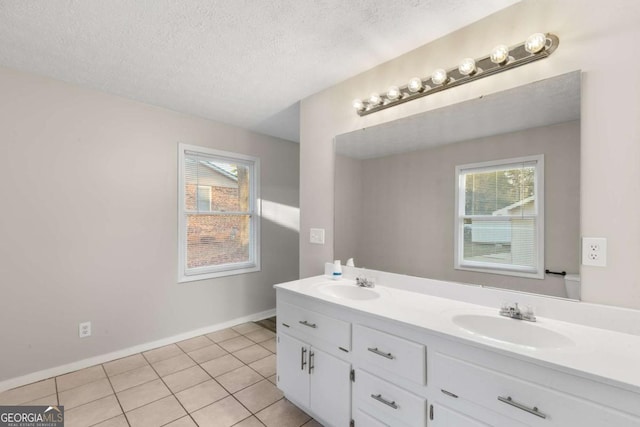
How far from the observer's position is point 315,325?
66.1 inches

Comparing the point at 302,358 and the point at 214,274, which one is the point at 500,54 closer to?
the point at 302,358

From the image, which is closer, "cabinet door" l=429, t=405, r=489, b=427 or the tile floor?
"cabinet door" l=429, t=405, r=489, b=427

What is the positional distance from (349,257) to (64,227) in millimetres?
2330

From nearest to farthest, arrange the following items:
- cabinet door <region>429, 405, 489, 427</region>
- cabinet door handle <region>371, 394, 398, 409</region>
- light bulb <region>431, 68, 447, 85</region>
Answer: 1. cabinet door <region>429, 405, 489, 427</region>
2. cabinet door handle <region>371, 394, 398, 409</region>
3. light bulb <region>431, 68, 447, 85</region>

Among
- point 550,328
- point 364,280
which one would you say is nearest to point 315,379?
point 364,280

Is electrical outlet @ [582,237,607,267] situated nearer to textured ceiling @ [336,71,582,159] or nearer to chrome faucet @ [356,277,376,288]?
textured ceiling @ [336,71,582,159]

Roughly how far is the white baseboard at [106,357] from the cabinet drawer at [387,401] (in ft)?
7.26

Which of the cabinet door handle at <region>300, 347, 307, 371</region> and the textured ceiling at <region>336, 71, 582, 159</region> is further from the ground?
the textured ceiling at <region>336, 71, 582, 159</region>

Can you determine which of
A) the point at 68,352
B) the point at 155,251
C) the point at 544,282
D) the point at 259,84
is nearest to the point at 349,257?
the point at 544,282

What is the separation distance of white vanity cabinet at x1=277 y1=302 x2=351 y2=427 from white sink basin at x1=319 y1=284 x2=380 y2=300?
27 centimetres

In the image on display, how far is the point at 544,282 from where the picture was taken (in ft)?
4.42

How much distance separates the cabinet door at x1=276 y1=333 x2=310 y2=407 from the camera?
173cm

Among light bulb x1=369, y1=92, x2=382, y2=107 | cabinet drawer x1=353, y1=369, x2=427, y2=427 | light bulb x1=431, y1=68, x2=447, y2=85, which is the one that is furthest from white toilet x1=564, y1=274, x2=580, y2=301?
light bulb x1=369, y1=92, x2=382, y2=107

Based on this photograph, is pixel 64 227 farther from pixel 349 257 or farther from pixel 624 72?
pixel 624 72
